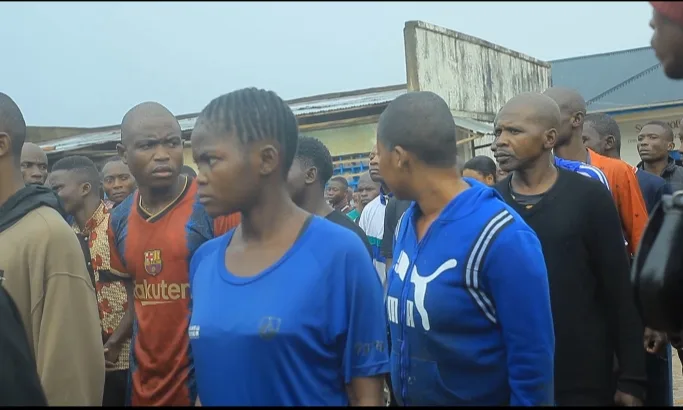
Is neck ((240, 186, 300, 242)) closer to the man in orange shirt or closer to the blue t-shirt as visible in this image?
the blue t-shirt

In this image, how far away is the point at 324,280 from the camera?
260 centimetres

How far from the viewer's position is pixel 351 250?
2660 mm

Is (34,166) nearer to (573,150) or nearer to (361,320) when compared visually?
(573,150)

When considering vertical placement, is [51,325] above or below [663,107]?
below

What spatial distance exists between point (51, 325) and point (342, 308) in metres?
1.41

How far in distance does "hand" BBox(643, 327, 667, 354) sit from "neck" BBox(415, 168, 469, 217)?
1.59m

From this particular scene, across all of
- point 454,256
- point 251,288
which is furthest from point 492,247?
point 251,288

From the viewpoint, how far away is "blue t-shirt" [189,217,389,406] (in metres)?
2.55

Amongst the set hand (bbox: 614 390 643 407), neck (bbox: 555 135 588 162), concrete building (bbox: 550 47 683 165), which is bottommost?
hand (bbox: 614 390 643 407)

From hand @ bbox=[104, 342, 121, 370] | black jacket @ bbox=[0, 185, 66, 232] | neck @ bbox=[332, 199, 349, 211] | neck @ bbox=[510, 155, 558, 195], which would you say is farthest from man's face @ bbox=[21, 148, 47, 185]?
neck @ bbox=[510, 155, 558, 195]

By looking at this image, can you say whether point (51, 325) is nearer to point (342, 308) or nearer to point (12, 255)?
point (12, 255)

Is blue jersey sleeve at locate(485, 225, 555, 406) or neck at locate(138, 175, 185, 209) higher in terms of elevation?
neck at locate(138, 175, 185, 209)

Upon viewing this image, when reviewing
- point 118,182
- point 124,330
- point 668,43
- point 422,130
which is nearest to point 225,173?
point 422,130

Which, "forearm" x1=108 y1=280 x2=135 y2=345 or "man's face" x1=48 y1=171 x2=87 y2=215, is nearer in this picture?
"forearm" x1=108 y1=280 x2=135 y2=345
